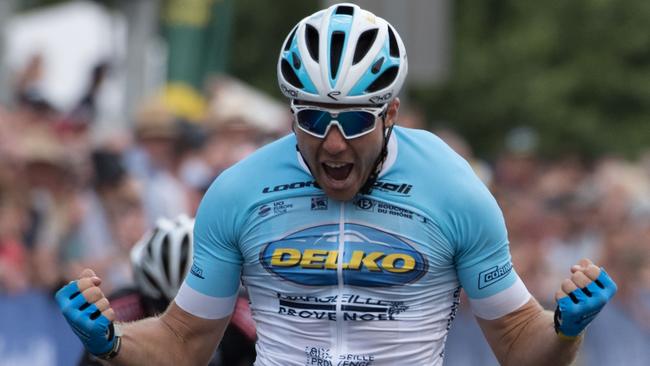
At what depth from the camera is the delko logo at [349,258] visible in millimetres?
5527

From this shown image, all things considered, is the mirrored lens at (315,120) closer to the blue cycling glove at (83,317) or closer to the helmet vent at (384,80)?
the helmet vent at (384,80)

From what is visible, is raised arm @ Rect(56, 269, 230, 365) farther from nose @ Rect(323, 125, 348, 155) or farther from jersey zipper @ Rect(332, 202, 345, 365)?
nose @ Rect(323, 125, 348, 155)

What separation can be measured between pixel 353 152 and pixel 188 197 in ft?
22.2

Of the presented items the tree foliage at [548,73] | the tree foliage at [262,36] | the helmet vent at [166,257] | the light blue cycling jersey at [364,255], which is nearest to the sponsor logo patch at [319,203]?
the light blue cycling jersey at [364,255]

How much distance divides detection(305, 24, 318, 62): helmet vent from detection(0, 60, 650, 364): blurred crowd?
494 centimetres

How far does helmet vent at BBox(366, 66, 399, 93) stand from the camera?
5.47 m

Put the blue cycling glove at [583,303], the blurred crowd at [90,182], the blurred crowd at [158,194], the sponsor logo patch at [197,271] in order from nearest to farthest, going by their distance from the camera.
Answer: the blue cycling glove at [583,303], the sponsor logo patch at [197,271], the blurred crowd at [90,182], the blurred crowd at [158,194]

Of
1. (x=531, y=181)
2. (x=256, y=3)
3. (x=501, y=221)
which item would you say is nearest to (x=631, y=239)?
(x=531, y=181)

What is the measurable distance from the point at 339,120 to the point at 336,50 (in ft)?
0.89

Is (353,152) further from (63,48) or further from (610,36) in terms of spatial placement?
(610,36)

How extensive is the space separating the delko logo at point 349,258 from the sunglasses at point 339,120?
37 cm

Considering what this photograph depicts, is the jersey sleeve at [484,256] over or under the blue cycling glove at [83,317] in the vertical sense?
over

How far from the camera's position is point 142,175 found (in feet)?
42.2

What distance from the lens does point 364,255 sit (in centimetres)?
554
